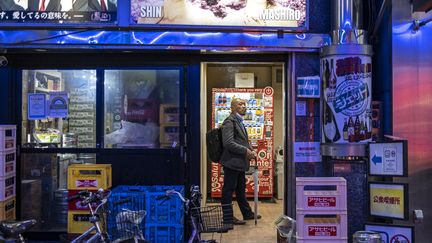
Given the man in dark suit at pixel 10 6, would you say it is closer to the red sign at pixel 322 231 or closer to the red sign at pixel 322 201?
the red sign at pixel 322 201

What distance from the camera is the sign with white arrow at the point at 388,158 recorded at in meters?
5.00

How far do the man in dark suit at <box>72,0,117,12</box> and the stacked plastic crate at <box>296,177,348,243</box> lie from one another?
3415 millimetres

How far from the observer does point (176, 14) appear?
623cm

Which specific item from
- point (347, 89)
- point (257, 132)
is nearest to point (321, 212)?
point (347, 89)

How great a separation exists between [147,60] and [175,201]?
2056 mm

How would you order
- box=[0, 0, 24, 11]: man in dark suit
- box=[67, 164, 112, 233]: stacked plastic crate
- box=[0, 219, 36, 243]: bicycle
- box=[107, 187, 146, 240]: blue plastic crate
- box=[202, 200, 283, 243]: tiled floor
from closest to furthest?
box=[0, 219, 36, 243]: bicycle, box=[107, 187, 146, 240]: blue plastic crate, box=[67, 164, 112, 233]: stacked plastic crate, box=[0, 0, 24, 11]: man in dark suit, box=[202, 200, 283, 243]: tiled floor

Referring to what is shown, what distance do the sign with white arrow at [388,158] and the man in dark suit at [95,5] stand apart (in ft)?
12.4

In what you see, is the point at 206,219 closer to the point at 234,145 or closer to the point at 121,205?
the point at 121,205

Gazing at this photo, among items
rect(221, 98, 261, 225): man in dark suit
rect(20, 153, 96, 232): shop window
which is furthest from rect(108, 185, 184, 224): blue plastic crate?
rect(221, 98, 261, 225): man in dark suit

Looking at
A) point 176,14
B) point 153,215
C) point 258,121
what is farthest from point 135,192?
point 258,121

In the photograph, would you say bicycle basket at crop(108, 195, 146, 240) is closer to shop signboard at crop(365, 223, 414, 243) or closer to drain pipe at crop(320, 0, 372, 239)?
drain pipe at crop(320, 0, 372, 239)

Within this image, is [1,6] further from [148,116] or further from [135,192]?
[135,192]

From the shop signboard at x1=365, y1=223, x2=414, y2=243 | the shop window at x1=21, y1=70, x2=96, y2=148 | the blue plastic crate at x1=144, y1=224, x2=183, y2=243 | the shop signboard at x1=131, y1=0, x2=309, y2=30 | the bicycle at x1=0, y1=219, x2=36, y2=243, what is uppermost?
the shop signboard at x1=131, y1=0, x2=309, y2=30

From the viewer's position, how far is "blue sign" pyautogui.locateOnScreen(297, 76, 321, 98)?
6.24 meters
